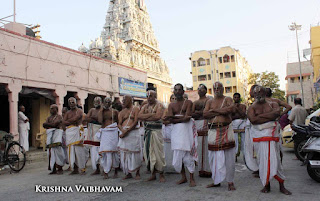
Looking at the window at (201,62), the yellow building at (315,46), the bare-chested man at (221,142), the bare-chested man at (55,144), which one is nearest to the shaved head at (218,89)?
the bare-chested man at (221,142)

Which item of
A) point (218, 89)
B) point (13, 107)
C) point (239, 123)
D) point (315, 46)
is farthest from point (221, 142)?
point (315, 46)

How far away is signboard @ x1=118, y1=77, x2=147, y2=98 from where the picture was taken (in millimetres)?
18641

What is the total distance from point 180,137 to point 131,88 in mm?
14887

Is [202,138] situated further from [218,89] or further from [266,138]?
[266,138]

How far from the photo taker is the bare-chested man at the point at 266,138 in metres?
4.34

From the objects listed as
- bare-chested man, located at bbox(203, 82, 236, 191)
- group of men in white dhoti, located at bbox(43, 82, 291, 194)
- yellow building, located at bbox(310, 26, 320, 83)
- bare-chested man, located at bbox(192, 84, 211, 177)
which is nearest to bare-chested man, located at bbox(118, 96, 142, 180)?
group of men in white dhoti, located at bbox(43, 82, 291, 194)

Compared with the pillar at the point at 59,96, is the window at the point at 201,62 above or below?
above

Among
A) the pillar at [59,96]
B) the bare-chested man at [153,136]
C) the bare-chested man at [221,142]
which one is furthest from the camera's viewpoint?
the pillar at [59,96]

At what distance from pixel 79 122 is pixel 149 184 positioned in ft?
9.92

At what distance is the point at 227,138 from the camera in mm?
4809

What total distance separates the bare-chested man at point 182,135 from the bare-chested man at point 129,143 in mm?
1030

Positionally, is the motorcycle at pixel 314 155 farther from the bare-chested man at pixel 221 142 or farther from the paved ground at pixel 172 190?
the bare-chested man at pixel 221 142

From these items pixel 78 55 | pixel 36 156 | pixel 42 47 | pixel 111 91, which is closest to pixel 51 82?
pixel 42 47

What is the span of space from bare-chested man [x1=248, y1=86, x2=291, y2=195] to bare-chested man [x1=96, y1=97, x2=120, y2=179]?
10.9 ft
